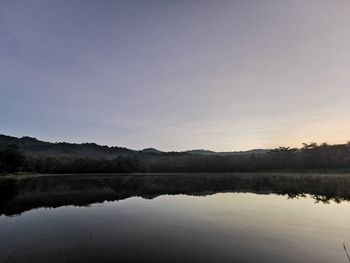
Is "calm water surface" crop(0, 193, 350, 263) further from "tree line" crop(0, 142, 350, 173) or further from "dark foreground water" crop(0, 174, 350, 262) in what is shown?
"tree line" crop(0, 142, 350, 173)

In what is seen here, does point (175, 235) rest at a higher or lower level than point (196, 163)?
lower

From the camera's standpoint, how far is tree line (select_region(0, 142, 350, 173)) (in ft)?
419

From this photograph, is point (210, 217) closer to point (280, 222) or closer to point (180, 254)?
point (280, 222)

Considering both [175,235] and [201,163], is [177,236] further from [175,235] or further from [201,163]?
[201,163]

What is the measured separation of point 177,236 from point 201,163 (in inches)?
5576

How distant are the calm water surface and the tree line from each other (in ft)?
339

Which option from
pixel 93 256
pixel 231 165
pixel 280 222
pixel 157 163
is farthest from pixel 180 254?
pixel 157 163

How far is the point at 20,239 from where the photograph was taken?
21.0m

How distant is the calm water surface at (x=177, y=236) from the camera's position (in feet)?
54.8

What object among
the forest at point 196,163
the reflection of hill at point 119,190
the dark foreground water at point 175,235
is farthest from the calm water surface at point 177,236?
the forest at point 196,163

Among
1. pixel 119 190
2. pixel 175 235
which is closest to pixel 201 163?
pixel 119 190

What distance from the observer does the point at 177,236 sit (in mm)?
21516

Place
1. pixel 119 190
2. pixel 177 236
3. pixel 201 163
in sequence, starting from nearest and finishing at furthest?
1. pixel 177 236
2. pixel 119 190
3. pixel 201 163

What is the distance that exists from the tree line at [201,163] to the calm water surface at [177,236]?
103m
